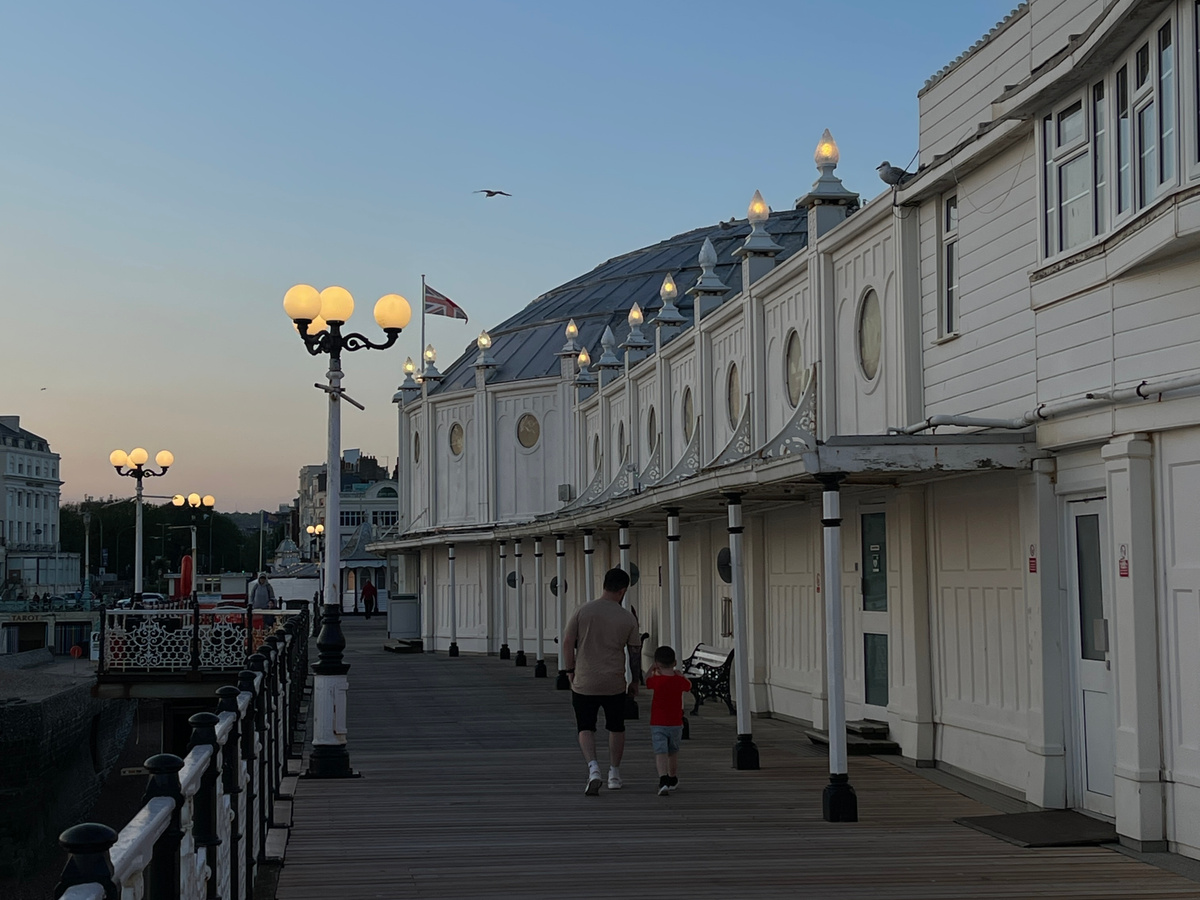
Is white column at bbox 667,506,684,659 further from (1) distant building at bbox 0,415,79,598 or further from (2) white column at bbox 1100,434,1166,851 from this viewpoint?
(1) distant building at bbox 0,415,79,598

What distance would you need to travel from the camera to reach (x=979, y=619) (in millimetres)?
11578

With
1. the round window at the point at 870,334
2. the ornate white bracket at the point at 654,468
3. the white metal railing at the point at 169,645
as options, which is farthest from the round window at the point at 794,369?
the white metal railing at the point at 169,645

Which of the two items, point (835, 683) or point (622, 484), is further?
point (622, 484)

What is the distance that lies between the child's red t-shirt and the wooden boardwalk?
0.65 meters

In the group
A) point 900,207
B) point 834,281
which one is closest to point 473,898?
point 900,207

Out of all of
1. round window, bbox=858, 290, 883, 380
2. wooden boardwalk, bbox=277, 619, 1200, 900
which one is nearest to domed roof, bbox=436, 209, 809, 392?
round window, bbox=858, 290, 883, 380

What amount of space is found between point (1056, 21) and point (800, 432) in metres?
3.82

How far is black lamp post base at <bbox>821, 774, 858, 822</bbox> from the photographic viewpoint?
9945 millimetres

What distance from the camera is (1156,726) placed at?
8656 mm

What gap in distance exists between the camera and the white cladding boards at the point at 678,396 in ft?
69.6

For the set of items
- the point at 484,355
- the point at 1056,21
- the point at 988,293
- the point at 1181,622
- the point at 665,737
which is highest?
the point at 484,355

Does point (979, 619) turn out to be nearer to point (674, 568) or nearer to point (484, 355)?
point (674, 568)

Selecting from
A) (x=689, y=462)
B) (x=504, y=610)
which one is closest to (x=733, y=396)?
(x=689, y=462)

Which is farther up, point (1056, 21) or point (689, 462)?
point (1056, 21)
